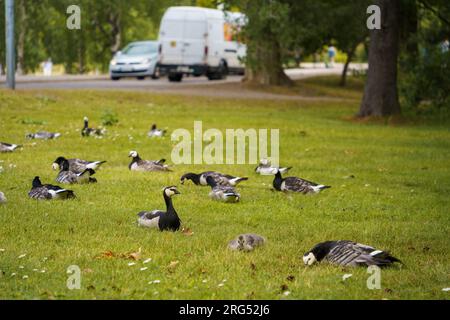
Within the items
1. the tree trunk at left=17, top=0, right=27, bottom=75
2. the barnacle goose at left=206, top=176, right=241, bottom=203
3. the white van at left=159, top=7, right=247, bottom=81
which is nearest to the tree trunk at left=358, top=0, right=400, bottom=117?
the barnacle goose at left=206, top=176, right=241, bottom=203

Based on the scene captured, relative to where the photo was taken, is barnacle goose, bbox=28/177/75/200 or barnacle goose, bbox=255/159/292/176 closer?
barnacle goose, bbox=28/177/75/200

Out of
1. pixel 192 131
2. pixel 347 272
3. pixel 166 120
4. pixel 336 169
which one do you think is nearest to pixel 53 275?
pixel 347 272

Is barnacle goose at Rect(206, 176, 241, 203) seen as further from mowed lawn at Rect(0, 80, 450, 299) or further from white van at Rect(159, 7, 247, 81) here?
white van at Rect(159, 7, 247, 81)

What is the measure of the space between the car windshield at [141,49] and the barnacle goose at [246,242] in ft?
131

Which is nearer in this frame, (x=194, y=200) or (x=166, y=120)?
(x=194, y=200)

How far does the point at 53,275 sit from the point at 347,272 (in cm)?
283

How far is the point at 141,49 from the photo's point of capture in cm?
Result: 5003

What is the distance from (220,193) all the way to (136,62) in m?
36.1

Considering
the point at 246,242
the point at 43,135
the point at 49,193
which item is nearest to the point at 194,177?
the point at 49,193

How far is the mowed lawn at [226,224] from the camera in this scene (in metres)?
8.53

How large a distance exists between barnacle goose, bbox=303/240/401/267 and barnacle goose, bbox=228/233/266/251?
800 mm

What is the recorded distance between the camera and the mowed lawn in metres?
8.53

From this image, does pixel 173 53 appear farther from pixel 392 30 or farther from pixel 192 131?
pixel 192 131
